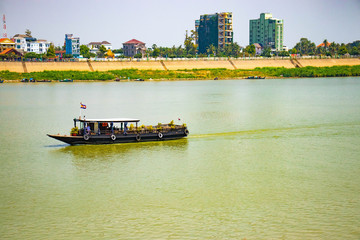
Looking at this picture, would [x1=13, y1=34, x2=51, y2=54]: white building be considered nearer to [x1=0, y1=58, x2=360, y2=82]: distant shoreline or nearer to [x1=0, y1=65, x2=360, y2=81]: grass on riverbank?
[x1=0, y1=58, x2=360, y2=82]: distant shoreline

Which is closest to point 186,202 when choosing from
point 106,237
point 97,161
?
point 106,237

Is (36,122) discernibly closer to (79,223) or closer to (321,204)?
(79,223)

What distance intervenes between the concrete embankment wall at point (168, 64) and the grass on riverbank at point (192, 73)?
369cm

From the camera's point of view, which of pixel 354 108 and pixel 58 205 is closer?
pixel 58 205

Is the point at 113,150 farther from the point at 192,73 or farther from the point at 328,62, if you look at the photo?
the point at 328,62

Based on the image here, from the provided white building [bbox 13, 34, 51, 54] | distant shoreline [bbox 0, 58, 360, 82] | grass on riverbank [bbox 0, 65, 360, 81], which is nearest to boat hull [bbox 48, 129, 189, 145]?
distant shoreline [bbox 0, 58, 360, 82]

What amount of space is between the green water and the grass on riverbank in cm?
7528

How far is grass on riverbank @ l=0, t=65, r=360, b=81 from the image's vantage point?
120m

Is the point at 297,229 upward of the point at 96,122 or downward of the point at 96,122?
downward

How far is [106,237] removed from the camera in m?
19.2

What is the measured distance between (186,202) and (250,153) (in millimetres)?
11607

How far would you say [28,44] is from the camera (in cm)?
19388

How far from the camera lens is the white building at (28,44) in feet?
624

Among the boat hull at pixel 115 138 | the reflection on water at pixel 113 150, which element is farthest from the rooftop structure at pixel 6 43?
the reflection on water at pixel 113 150
